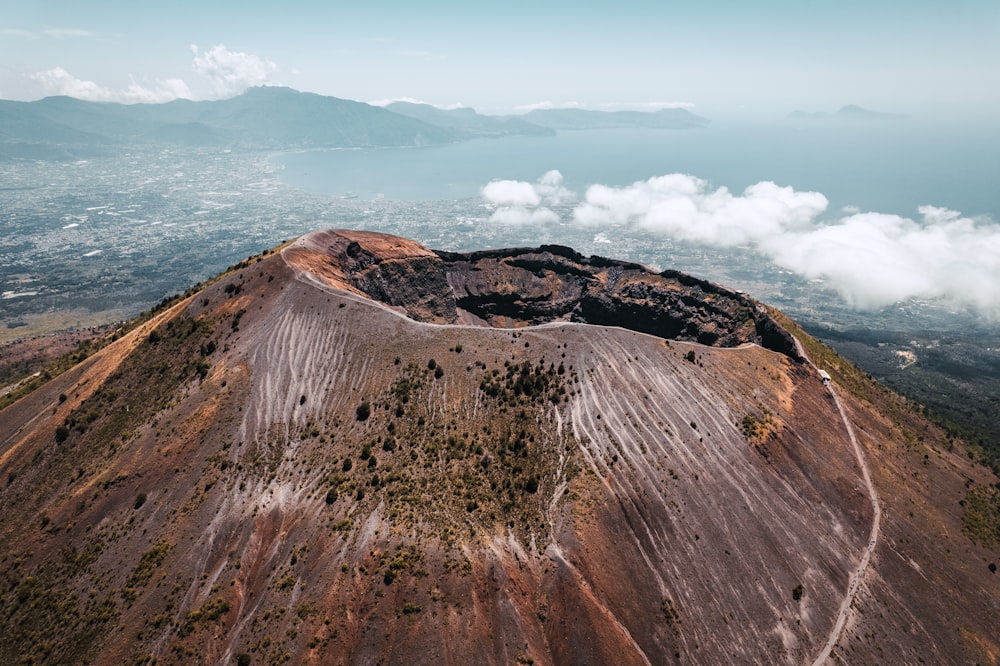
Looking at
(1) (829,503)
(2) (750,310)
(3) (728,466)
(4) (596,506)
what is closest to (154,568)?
(4) (596,506)

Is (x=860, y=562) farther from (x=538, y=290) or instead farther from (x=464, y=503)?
(x=538, y=290)

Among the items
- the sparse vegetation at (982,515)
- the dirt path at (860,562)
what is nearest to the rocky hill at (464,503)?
the dirt path at (860,562)

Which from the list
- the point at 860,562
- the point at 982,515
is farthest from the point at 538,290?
the point at 982,515

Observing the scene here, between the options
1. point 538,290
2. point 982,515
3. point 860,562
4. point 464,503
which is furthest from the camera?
point 538,290

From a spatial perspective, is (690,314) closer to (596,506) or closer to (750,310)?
(750,310)

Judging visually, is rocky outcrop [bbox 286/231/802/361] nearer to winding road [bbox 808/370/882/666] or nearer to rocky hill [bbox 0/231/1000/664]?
rocky hill [bbox 0/231/1000/664]

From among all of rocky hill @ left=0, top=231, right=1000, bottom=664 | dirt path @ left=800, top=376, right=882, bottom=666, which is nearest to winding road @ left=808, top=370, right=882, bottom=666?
dirt path @ left=800, top=376, right=882, bottom=666
